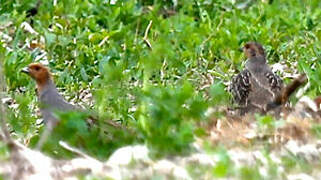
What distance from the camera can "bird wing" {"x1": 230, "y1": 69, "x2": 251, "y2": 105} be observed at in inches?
416

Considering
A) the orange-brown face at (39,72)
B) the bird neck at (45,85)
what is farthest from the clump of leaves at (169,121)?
the orange-brown face at (39,72)

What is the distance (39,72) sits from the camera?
1002 centimetres

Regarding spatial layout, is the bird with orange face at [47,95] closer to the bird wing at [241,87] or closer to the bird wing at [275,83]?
the bird wing at [241,87]

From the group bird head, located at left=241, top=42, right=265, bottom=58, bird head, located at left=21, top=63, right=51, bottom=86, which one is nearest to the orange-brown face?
bird head, located at left=21, top=63, right=51, bottom=86

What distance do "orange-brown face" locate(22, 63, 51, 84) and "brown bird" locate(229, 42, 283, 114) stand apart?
1.64 metres

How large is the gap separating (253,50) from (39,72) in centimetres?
234

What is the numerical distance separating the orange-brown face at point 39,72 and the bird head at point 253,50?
223 centimetres

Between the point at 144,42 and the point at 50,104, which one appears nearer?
the point at 50,104

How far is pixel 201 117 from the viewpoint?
7.43 m

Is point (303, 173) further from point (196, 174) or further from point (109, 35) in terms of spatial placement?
point (109, 35)

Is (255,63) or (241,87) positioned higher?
(255,63)

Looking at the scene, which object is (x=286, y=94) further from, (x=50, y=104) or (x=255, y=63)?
(x=255, y=63)

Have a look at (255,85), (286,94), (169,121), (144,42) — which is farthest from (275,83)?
(169,121)

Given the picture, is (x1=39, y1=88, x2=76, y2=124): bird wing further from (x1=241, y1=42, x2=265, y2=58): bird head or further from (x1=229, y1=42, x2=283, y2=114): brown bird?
(x1=241, y1=42, x2=265, y2=58): bird head
